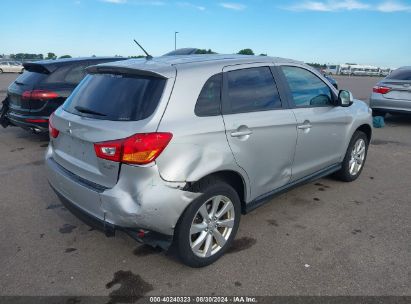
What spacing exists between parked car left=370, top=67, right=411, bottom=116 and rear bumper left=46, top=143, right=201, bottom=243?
8206 mm

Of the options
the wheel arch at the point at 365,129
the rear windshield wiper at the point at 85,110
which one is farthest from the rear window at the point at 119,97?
the wheel arch at the point at 365,129

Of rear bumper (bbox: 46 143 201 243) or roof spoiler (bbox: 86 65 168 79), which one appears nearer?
rear bumper (bbox: 46 143 201 243)

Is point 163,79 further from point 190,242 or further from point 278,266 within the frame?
point 278,266

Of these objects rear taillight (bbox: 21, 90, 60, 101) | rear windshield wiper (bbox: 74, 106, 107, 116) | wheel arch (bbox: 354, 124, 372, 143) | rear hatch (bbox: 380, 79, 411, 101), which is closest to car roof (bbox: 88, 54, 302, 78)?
rear windshield wiper (bbox: 74, 106, 107, 116)

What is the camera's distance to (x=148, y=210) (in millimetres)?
2492

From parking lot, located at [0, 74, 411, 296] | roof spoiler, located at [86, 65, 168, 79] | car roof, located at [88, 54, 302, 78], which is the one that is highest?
car roof, located at [88, 54, 302, 78]

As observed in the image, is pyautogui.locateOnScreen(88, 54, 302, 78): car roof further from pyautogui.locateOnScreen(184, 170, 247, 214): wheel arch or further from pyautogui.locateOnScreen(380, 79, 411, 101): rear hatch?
pyautogui.locateOnScreen(380, 79, 411, 101): rear hatch

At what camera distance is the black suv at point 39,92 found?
6328 millimetres

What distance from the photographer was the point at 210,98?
2.88m

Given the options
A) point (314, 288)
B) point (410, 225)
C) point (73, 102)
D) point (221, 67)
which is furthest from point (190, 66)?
point (410, 225)

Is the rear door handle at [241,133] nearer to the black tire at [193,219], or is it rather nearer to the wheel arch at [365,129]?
the black tire at [193,219]

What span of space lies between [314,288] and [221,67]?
192cm

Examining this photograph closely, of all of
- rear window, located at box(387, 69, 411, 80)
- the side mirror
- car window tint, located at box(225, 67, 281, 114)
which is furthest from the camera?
rear window, located at box(387, 69, 411, 80)

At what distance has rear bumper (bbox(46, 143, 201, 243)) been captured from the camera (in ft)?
8.16
